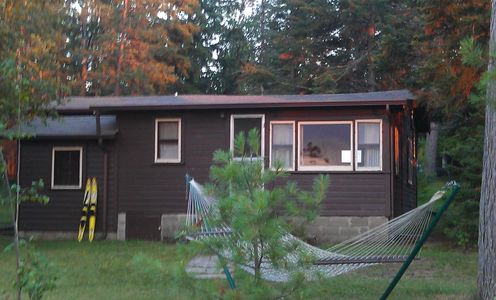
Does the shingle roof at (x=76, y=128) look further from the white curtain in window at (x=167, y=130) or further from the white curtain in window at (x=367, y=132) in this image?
the white curtain in window at (x=367, y=132)

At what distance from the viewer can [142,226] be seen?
59.5 ft

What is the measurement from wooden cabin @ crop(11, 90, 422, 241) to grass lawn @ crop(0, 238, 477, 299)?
7.13 ft

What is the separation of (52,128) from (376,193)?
826 centimetres

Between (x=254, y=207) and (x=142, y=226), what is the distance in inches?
488

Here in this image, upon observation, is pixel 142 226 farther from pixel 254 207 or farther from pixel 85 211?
pixel 254 207

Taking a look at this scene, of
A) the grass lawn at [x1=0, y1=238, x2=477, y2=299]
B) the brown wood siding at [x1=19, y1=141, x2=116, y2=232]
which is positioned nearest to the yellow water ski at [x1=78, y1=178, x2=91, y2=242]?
the brown wood siding at [x1=19, y1=141, x2=116, y2=232]

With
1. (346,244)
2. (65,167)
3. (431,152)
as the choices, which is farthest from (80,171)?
(431,152)

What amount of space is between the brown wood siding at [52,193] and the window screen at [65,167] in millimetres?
145

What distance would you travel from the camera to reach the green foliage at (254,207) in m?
6.12

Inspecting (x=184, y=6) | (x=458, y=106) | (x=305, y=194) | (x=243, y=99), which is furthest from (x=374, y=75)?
(x=305, y=194)

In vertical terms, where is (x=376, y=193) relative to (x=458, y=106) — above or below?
below

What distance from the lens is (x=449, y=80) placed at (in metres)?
14.4

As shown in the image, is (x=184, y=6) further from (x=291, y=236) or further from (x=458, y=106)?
(x=291, y=236)

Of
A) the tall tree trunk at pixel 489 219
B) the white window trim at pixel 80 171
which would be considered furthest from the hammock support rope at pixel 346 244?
the white window trim at pixel 80 171
